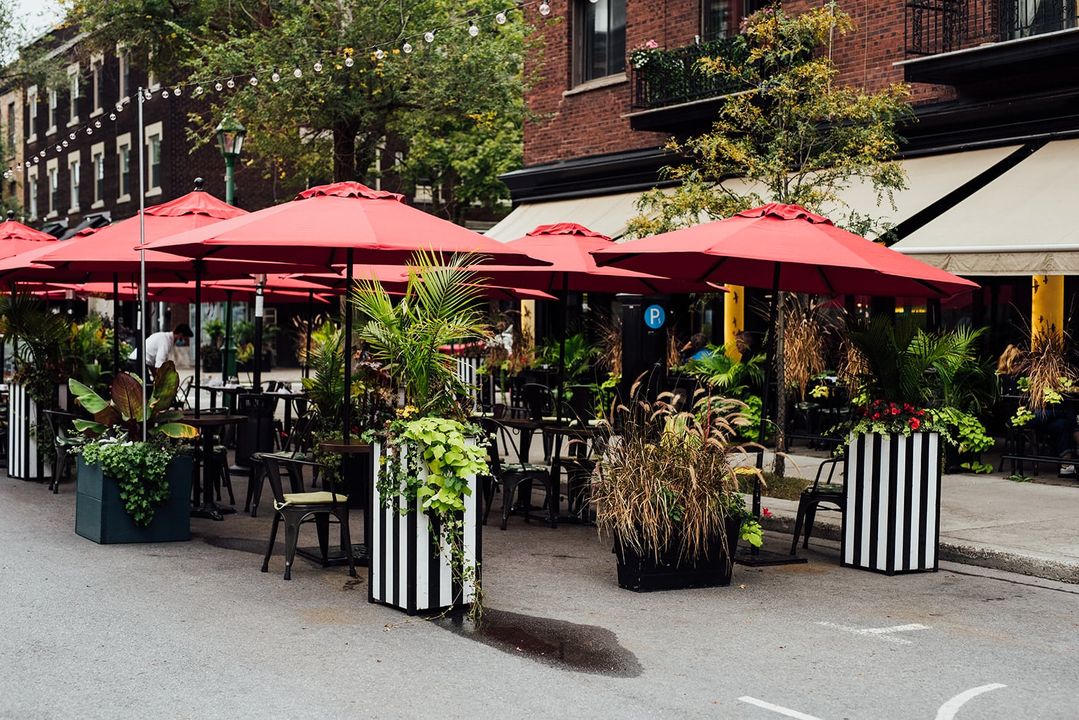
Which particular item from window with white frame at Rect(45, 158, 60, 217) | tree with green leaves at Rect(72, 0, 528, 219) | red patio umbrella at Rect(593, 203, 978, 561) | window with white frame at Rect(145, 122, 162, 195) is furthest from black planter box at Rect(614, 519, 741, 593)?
window with white frame at Rect(45, 158, 60, 217)

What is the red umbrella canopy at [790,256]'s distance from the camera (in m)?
8.75

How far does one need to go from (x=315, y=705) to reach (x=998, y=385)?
1052 centimetres

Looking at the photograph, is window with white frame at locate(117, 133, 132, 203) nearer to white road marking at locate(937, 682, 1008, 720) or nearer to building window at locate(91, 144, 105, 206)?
building window at locate(91, 144, 105, 206)

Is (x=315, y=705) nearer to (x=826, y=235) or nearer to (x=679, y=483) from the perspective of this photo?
(x=679, y=483)

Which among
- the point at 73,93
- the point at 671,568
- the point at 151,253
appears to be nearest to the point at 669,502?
the point at 671,568

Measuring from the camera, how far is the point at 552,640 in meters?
6.80

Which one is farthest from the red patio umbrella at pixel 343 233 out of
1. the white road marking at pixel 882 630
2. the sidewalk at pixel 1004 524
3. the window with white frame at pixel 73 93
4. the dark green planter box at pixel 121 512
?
the window with white frame at pixel 73 93

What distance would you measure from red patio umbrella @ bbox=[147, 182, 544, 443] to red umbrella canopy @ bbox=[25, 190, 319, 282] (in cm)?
159

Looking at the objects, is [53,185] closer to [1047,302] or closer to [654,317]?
[654,317]

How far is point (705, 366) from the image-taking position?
16625 mm

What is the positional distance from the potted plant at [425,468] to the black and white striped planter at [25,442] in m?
7.12

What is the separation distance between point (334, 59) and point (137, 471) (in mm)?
14240

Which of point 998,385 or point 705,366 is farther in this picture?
point 705,366

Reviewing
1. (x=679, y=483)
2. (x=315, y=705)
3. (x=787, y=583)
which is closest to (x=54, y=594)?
(x=315, y=705)
